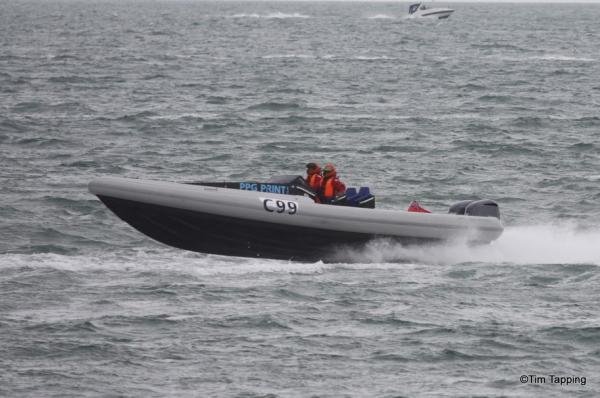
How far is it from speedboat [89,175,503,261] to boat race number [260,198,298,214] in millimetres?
15

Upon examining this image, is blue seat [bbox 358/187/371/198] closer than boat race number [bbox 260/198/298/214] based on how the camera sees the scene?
No

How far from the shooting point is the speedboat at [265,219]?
58.3 feet

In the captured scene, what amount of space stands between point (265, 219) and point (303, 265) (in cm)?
117

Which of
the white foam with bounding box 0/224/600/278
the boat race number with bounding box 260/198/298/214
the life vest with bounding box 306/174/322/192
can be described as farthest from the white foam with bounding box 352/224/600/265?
the boat race number with bounding box 260/198/298/214

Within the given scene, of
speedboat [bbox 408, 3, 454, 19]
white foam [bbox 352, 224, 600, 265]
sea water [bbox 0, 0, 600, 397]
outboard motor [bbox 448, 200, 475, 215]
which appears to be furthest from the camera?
speedboat [bbox 408, 3, 454, 19]

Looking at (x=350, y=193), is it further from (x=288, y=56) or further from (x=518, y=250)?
(x=288, y=56)

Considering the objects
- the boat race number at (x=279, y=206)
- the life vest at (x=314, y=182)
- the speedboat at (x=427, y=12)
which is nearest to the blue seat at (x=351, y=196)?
the life vest at (x=314, y=182)

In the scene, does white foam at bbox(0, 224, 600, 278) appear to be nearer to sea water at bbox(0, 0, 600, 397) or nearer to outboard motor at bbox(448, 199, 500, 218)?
sea water at bbox(0, 0, 600, 397)

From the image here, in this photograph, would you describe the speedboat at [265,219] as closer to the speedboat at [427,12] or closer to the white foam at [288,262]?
the white foam at [288,262]

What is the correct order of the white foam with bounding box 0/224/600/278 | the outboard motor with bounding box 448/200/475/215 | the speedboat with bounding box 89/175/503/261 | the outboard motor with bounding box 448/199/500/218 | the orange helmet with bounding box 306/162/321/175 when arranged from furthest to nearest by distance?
the outboard motor with bounding box 448/200/475/215 → the outboard motor with bounding box 448/199/500/218 → the orange helmet with bounding box 306/162/321/175 → the white foam with bounding box 0/224/600/278 → the speedboat with bounding box 89/175/503/261

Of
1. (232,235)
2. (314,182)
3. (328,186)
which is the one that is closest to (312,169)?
(314,182)

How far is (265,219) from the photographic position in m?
17.9

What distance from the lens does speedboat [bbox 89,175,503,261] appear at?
17.8 metres

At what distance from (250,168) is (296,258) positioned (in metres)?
10.8
